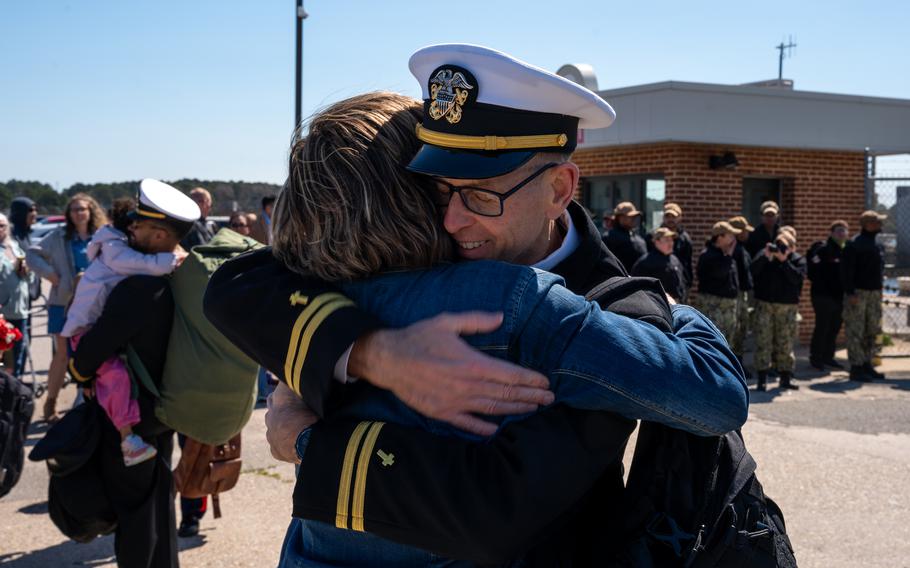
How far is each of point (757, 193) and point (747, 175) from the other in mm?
638

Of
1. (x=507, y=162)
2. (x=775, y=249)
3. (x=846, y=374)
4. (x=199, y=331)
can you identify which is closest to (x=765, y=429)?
(x=775, y=249)

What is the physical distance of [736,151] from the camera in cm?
1266

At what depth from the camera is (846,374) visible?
1109 cm

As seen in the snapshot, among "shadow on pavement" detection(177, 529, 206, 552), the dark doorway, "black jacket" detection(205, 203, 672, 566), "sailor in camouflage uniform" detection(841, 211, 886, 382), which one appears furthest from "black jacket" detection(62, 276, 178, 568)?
the dark doorway

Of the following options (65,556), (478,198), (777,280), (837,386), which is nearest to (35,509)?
(65,556)

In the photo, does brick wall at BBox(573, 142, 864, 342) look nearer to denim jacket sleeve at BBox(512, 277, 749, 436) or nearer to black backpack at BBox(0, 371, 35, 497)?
black backpack at BBox(0, 371, 35, 497)

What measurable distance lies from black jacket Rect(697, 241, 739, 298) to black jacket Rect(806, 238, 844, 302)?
2053 mm

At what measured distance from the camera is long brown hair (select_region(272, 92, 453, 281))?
1468 millimetres

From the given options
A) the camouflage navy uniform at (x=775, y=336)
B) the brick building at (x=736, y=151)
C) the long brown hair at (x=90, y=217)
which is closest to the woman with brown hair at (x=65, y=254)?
the long brown hair at (x=90, y=217)

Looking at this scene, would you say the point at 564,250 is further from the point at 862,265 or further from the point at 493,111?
the point at 862,265

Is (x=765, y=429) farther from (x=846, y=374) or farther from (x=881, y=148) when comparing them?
(x=881, y=148)

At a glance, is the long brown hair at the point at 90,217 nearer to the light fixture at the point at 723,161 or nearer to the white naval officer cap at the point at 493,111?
the white naval officer cap at the point at 493,111

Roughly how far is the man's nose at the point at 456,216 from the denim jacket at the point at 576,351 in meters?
0.10

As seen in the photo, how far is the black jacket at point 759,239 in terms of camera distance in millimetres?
11578
